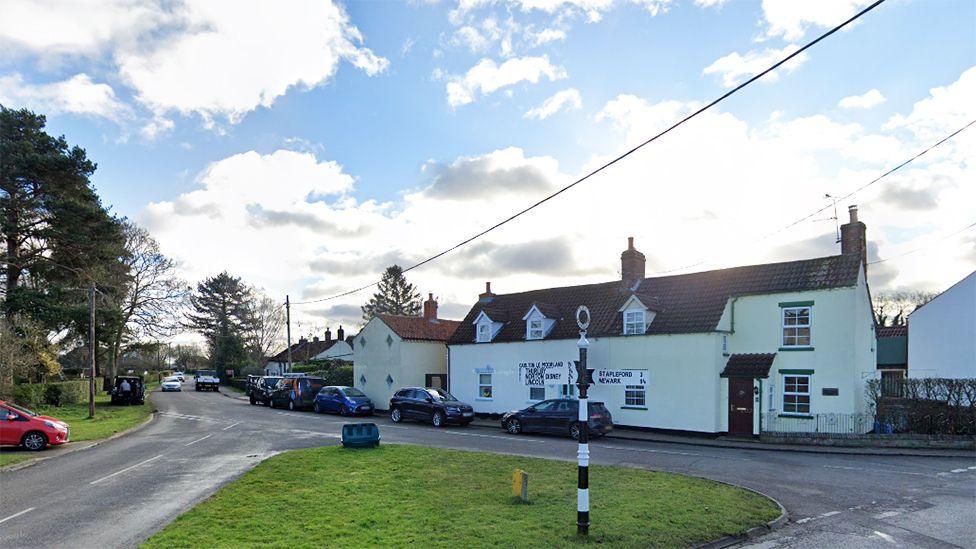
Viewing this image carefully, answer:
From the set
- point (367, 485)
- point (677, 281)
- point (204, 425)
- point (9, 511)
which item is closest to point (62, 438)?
point (204, 425)

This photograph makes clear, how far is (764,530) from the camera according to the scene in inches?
384

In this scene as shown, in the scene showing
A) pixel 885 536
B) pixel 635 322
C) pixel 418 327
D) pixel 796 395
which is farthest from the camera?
pixel 418 327

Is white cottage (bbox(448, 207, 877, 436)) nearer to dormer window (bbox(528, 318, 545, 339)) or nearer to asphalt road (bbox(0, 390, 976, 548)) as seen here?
dormer window (bbox(528, 318, 545, 339))

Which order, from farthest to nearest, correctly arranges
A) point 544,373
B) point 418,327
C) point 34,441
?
point 418,327 → point 544,373 → point 34,441

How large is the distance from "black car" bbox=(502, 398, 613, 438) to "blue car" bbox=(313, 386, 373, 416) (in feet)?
38.7

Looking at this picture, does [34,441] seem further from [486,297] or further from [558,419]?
[486,297]

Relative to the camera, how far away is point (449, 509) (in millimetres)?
10445

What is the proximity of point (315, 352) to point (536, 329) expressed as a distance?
5909 centimetres

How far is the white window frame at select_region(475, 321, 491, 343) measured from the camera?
34000mm

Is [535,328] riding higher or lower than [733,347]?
higher

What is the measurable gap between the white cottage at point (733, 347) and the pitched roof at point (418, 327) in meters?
9.04

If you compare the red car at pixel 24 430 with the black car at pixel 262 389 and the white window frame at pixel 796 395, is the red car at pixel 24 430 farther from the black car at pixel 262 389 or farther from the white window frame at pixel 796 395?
the white window frame at pixel 796 395

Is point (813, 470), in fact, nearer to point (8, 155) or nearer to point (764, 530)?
point (764, 530)

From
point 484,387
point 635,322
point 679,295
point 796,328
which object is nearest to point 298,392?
point 484,387
